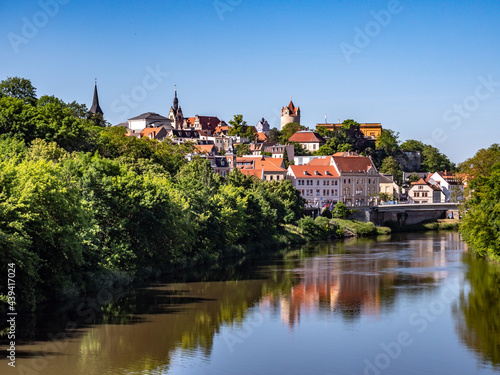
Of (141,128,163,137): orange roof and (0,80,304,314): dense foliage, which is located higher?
(141,128,163,137): orange roof

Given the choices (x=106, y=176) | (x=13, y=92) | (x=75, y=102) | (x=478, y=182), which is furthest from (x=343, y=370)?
(x=75, y=102)

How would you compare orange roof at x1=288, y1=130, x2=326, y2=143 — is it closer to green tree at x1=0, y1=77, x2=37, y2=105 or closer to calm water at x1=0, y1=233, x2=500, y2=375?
green tree at x1=0, y1=77, x2=37, y2=105

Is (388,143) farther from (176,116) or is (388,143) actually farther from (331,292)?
(331,292)

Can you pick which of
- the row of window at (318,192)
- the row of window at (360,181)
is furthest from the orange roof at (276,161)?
the row of window at (360,181)

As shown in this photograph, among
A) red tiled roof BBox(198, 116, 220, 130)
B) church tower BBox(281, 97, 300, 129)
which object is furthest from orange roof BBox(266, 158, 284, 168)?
church tower BBox(281, 97, 300, 129)

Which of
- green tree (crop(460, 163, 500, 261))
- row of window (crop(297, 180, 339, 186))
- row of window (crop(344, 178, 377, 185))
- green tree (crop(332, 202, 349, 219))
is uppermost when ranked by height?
row of window (crop(344, 178, 377, 185))

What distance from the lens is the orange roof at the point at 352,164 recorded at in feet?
328

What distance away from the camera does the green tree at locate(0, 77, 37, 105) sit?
7156 centimetres

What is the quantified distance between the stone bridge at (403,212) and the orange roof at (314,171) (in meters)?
12.9

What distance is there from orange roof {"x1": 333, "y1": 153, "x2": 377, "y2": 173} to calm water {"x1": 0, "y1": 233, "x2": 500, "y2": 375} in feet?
187

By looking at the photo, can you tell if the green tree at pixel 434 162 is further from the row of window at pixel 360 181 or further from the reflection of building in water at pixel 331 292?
the reflection of building in water at pixel 331 292

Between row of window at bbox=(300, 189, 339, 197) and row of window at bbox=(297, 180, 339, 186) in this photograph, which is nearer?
row of window at bbox=(300, 189, 339, 197)

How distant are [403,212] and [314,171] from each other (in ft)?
49.2

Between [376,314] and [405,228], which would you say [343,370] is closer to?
[376,314]
